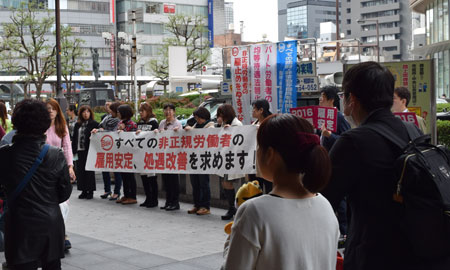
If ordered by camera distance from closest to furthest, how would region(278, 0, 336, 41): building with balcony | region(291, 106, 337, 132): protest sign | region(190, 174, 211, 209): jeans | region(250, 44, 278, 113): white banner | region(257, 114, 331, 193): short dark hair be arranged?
region(257, 114, 331, 193): short dark hair → region(291, 106, 337, 132): protest sign → region(190, 174, 211, 209): jeans → region(250, 44, 278, 113): white banner → region(278, 0, 336, 41): building with balcony

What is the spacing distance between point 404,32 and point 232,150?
11568 cm

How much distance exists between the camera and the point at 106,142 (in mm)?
12055

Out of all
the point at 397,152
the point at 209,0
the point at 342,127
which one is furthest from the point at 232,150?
the point at 209,0

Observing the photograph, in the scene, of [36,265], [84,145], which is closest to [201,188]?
[84,145]

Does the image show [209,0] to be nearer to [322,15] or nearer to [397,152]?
[397,152]

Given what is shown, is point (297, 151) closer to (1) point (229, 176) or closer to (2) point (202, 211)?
(1) point (229, 176)

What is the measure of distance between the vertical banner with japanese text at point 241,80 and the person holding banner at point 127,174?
2820 mm

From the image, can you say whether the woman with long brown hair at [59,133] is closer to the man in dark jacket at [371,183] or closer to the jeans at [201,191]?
the jeans at [201,191]

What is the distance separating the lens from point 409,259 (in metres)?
2.52

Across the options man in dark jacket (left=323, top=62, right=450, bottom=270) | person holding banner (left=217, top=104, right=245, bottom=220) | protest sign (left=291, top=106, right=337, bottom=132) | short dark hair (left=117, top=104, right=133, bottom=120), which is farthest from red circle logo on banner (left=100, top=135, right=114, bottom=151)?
man in dark jacket (left=323, top=62, right=450, bottom=270)

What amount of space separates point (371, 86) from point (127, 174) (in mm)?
9418

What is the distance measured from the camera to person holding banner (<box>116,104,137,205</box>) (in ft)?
38.3

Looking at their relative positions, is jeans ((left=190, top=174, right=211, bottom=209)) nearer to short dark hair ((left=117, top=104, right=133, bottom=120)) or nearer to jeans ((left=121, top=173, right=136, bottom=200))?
jeans ((left=121, top=173, right=136, bottom=200))

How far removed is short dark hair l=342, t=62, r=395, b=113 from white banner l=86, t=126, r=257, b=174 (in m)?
6.87
